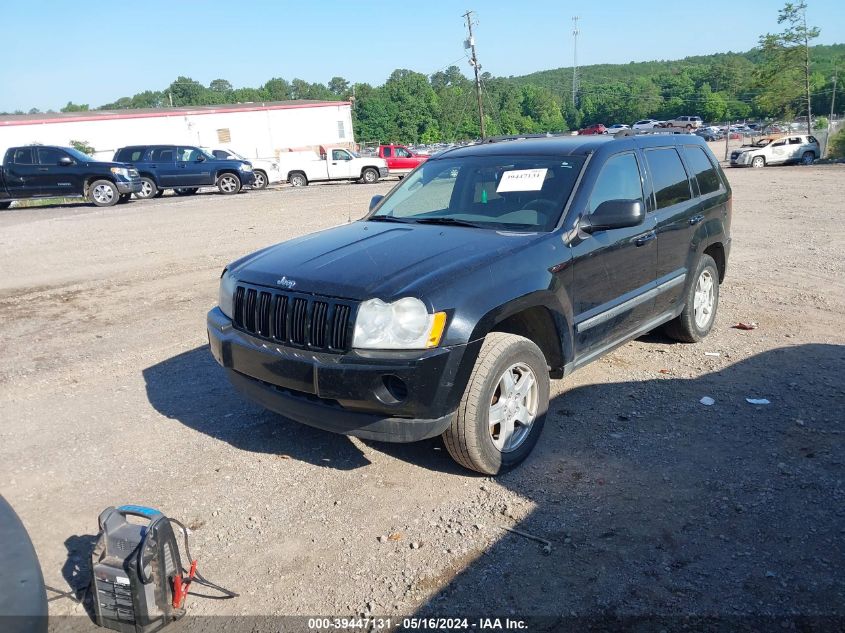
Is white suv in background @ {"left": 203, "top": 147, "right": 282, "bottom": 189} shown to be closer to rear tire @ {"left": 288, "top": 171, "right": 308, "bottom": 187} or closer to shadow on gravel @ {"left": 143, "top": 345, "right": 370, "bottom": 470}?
rear tire @ {"left": 288, "top": 171, "right": 308, "bottom": 187}

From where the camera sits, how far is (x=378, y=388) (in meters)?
3.38

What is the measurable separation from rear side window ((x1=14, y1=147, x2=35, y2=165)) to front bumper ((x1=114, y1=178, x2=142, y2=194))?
2.40 metres

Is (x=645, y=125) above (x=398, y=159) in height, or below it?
above

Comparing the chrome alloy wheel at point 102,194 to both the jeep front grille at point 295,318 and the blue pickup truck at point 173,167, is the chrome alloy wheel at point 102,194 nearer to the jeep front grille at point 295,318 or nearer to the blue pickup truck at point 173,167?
the blue pickup truck at point 173,167

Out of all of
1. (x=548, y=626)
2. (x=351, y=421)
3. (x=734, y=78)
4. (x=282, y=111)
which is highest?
(x=734, y=78)

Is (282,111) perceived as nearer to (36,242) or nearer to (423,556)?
(36,242)

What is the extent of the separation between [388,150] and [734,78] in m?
127

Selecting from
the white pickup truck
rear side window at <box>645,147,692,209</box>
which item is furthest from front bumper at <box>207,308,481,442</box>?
the white pickup truck

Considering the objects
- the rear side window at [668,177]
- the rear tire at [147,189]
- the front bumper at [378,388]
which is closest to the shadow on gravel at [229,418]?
the front bumper at [378,388]

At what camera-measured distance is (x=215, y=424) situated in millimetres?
4754

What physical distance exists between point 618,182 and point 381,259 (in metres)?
1.97

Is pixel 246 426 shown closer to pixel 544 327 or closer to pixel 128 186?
pixel 544 327

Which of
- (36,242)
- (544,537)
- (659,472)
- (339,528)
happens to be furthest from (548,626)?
(36,242)

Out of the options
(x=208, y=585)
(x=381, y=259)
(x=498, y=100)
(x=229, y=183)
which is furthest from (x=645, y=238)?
(x=498, y=100)
